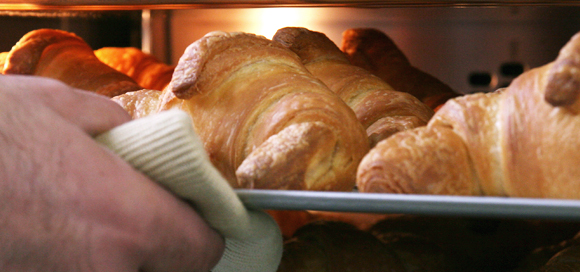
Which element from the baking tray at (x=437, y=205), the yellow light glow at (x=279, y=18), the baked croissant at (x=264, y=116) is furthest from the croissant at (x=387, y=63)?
the baking tray at (x=437, y=205)

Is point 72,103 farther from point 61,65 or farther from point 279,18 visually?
point 279,18

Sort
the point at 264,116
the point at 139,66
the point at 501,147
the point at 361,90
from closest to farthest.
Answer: the point at 501,147 < the point at 264,116 < the point at 361,90 < the point at 139,66

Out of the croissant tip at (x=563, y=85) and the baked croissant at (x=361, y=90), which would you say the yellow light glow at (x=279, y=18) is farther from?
the croissant tip at (x=563, y=85)

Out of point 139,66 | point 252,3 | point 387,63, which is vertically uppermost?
point 252,3

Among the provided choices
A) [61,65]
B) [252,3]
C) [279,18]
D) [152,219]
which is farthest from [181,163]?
[279,18]

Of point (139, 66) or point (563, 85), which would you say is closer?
point (563, 85)

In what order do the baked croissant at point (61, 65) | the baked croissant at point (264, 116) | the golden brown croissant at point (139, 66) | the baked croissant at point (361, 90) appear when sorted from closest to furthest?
the baked croissant at point (264, 116) → the baked croissant at point (361, 90) → the baked croissant at point (61, 65) → the golden brown croissant at point (139, 66)

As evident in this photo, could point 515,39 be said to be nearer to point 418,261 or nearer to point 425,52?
point 425,52
